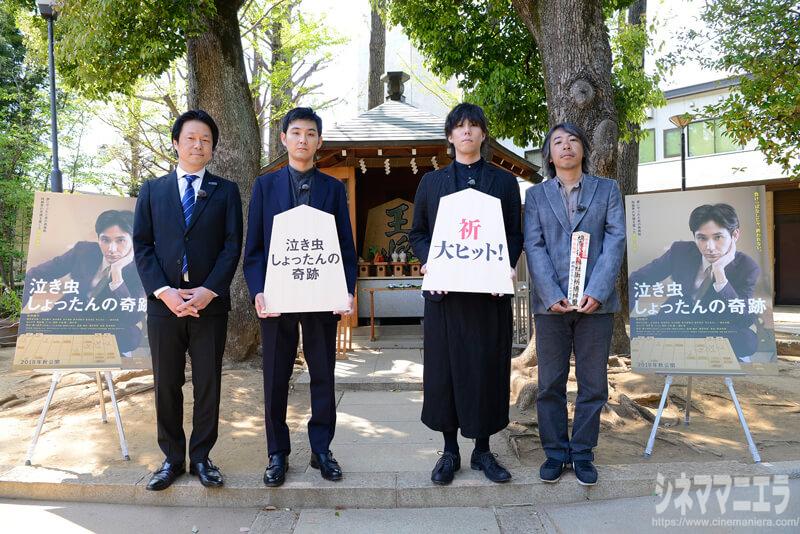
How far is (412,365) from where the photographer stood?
7.05 metres

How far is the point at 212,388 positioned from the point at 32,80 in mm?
20355

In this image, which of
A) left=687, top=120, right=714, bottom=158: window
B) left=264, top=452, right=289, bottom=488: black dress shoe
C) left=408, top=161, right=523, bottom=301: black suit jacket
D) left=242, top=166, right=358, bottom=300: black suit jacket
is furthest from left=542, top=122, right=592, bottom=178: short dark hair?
left=687, top=120, right=714, bottom=158: window

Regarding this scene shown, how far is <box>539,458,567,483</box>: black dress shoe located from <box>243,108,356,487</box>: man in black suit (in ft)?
4.14

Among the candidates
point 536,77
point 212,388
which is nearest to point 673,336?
point 212,388

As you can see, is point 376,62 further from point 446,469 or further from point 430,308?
point 446,469

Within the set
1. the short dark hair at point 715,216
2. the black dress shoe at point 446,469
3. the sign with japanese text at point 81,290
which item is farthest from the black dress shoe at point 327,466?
the short dark hair at point 715,216

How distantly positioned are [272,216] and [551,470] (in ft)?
7.65

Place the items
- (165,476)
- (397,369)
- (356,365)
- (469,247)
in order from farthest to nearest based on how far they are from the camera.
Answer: (356,365) → (397,369) → (165,476) → (469,247)

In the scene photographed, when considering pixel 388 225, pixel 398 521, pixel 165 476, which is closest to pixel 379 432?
pixel 398 521

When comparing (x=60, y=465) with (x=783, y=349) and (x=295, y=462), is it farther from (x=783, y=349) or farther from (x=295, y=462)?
(x=783, y=349)

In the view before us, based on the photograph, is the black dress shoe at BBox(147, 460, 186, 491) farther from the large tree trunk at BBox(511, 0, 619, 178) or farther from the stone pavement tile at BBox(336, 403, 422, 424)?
the large tree trunk at BBox(511, 0, 619, 178)

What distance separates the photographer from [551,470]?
329 cm

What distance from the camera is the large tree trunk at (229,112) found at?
256 inches

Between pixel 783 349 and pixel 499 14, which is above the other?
pixel 499 14
